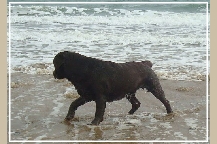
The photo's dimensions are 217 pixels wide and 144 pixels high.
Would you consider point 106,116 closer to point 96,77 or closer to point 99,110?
point 99,110

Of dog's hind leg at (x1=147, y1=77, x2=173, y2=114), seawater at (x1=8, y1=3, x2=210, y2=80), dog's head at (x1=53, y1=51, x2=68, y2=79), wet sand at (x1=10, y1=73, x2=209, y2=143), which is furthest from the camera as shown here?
seawater at (x1=8, y1=3, x2=210, y2=80)

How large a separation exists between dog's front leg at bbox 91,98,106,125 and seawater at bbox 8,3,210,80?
3.24 meters

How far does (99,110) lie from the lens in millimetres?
6594

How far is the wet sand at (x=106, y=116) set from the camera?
6.37m

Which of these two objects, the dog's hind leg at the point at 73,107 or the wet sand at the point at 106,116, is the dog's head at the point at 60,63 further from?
the wet sand at the point at 106,116

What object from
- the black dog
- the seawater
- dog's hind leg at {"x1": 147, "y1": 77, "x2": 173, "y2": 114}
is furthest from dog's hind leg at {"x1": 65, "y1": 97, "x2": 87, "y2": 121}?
the seawater

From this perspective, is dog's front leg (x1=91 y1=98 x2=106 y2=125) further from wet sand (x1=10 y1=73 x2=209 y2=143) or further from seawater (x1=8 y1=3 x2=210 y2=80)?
seawater (x1=8 y1=3 x2=210 y2=80)

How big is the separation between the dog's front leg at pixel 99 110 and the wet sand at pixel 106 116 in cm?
10

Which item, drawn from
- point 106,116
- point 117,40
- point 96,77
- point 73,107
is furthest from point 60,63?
point 117,40

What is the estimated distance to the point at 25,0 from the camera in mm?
7832

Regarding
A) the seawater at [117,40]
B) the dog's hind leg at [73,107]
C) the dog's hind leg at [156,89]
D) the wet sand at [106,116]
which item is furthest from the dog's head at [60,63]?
the seawater at [117,40]

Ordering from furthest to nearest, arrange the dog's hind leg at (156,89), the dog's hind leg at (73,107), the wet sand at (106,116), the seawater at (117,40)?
the seawater at (117,40), the dog's hind leg at (156,89), the dog's hind leg at (73,107), the wet sand at (106,116)

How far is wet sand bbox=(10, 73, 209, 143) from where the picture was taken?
6367 millimetres

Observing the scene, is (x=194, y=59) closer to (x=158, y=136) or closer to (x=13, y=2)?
(x=158, y=136)
